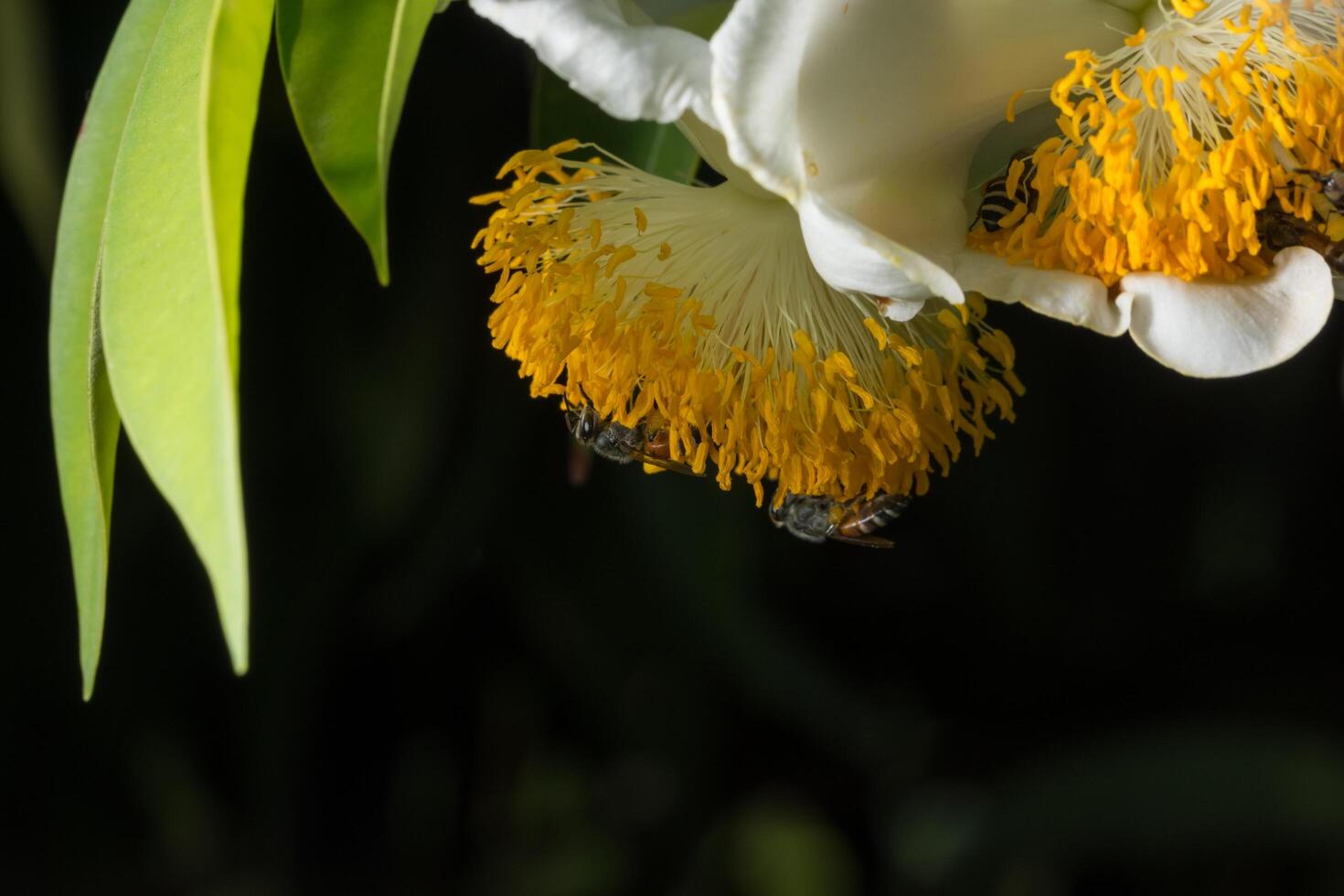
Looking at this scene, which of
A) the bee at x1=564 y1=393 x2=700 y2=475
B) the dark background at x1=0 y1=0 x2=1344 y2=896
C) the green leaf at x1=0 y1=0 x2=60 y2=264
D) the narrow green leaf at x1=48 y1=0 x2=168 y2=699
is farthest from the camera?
the dark background at x1=0 y1=0 x2=1344 y2=896

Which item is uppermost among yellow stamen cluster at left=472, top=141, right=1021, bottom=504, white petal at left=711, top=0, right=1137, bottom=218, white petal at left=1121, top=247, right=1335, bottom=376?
white petal at left=711, top=0, right=1137, bottom=218

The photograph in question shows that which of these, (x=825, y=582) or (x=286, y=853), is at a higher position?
(x=825, y=582)

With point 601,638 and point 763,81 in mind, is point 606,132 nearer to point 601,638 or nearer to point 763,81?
point 763,81

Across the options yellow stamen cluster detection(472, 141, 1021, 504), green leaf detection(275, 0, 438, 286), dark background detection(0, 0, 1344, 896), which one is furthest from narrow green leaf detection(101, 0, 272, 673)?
dark background detection(0, 0, 1344, 896)

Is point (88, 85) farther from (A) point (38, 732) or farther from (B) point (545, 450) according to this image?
(A) point (38, 732)

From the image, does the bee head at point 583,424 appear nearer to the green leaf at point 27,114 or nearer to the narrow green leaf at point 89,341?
the narrow green leaf at point 89,341

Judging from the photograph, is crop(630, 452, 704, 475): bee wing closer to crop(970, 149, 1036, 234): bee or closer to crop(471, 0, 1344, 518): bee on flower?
crop(471, 0, 1344, 518): bee on flower

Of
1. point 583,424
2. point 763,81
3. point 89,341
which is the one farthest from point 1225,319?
point 89,341

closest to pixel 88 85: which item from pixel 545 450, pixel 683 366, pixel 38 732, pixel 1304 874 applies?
pixel 545 450
